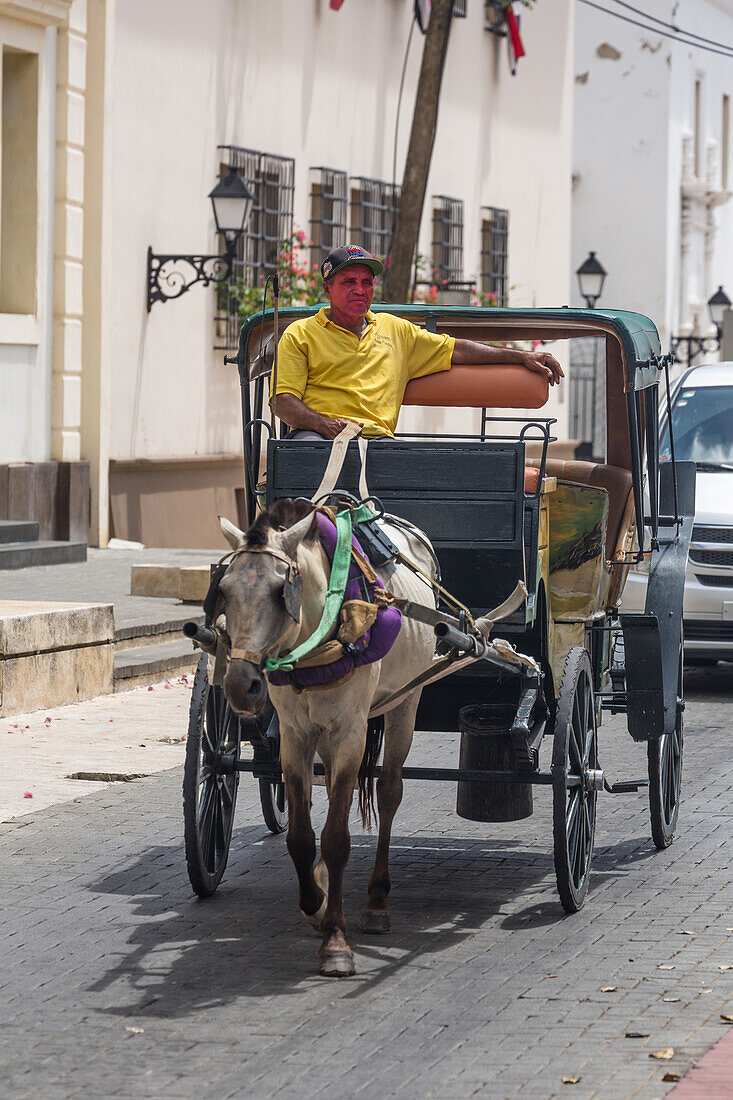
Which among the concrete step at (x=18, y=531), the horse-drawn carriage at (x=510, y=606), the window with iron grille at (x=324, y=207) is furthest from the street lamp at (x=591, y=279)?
the horse-drawn carriage at (x=510, y=606)

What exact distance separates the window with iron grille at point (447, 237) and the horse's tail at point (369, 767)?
21484mm

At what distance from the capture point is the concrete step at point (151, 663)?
1292 centimetres

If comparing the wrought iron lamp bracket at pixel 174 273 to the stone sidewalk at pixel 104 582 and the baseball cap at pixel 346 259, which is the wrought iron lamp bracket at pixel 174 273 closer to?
the stone sidewalk at pixel 104 582

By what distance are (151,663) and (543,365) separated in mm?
5843

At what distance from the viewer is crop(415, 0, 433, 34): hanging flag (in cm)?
2712

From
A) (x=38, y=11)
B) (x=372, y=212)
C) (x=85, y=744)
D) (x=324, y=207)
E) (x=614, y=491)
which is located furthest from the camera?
(x=372, y=212)

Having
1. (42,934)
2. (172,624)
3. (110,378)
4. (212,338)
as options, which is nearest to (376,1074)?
(42,934)

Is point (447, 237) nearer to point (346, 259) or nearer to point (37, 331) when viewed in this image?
point (37, 331)

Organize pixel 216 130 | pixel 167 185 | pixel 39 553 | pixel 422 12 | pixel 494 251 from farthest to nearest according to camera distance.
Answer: pixel 494 251 → pixel 422 12 → pixel 216 130 → pixel 167 185 → pixel 39 553

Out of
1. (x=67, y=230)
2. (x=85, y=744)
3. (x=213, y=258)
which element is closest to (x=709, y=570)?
(x=85, y=744)

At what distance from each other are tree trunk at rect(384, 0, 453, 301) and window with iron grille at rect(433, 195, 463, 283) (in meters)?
6.63

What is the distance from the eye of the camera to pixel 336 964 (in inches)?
242

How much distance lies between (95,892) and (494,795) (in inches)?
62.7

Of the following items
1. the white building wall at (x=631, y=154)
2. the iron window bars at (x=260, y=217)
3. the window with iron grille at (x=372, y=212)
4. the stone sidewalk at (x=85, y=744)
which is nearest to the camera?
the stone sidewalk at (x=85, y=744)
